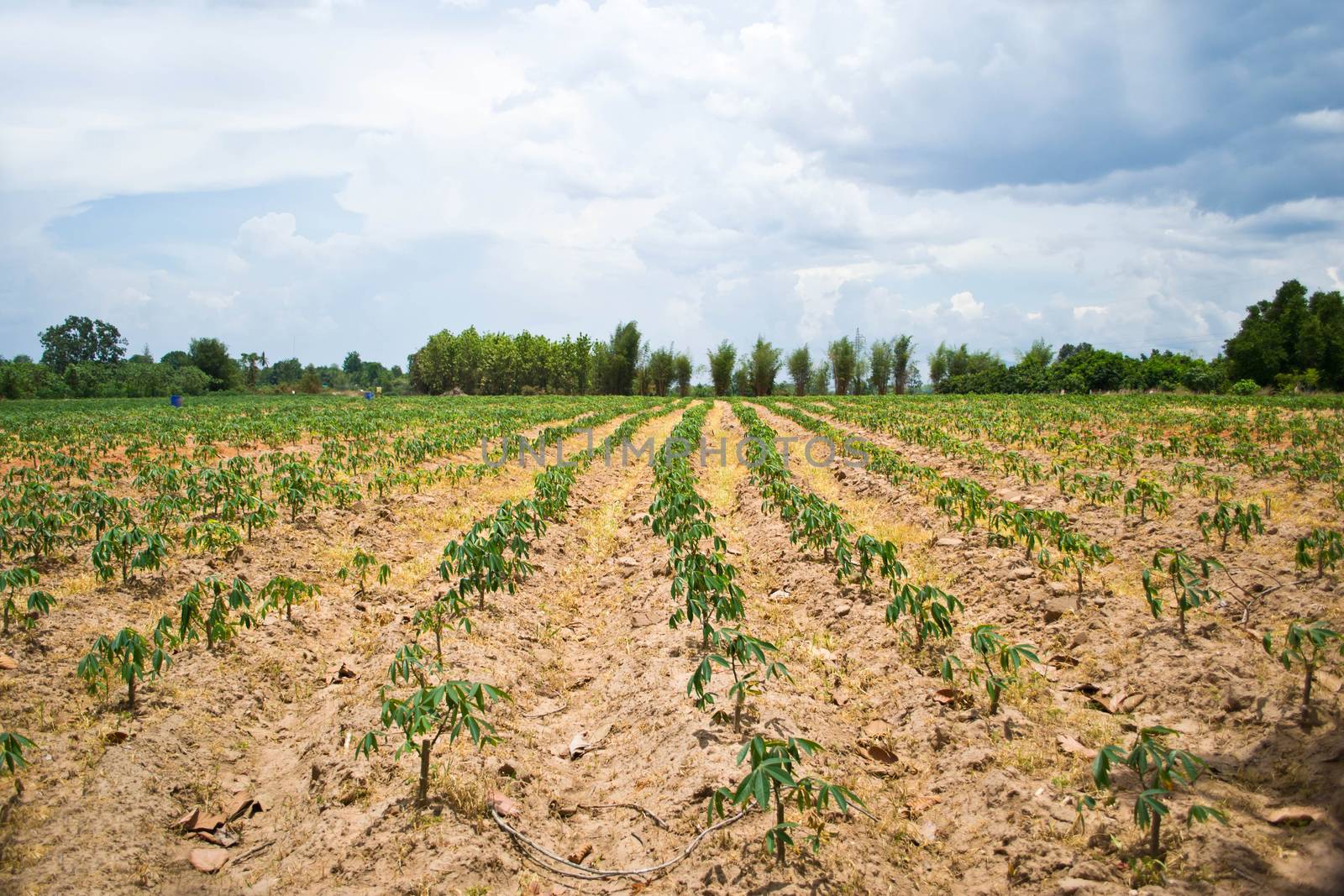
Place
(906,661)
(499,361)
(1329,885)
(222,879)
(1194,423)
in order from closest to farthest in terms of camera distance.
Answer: (1329,885) → (222,879) → (906,661) → (1194,423) → (499,361)

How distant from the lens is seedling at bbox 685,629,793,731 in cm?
378

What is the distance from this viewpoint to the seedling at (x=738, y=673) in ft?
12.4

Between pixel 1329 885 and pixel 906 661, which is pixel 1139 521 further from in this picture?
pixel 1329 885

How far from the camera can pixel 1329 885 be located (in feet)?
7.97

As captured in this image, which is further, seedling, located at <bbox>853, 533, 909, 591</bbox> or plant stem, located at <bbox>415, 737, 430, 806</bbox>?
seedling, located at <bbox>853, 533, 909, 591</bbox>

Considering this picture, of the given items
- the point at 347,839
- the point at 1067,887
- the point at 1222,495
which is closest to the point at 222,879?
the point at 347,839

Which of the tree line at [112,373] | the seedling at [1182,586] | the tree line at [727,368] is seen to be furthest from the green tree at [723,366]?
the seedling at [1182,586]

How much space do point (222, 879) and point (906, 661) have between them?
4541 mm

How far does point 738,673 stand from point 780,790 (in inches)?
71.9

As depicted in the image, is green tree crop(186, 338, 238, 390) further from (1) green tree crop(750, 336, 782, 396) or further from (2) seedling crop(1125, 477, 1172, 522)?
(2) seedling crop(1125, 477, 1172, 522)

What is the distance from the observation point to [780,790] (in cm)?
312

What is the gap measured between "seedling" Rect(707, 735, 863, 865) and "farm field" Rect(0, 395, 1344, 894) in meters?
0.02

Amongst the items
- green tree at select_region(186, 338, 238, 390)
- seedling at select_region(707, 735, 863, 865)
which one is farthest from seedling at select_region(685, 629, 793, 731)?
green tree at select_region(186, 338, 238, 390)

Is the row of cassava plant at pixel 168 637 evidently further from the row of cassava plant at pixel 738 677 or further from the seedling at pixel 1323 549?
the seedling at pixel 1323 549
